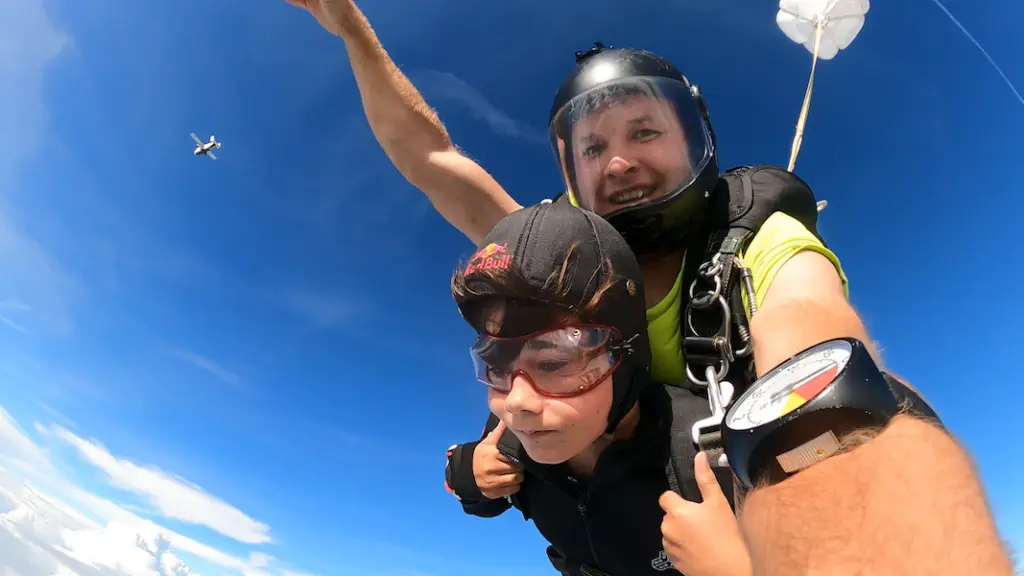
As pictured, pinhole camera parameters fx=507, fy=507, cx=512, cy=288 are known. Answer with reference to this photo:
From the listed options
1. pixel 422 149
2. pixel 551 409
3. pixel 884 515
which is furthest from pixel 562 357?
pixel 422 149

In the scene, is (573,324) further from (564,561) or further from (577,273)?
(564,561)

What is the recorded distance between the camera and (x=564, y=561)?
7.21 ft

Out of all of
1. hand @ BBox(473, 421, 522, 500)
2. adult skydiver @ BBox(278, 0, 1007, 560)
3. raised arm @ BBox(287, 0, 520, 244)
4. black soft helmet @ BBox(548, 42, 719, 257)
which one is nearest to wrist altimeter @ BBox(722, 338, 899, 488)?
adult skydiver @ BBox(278, 0, 1007, 560)

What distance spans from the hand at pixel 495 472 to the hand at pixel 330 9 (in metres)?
2.12

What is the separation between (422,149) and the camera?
111 inches

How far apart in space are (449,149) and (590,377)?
6.10ft

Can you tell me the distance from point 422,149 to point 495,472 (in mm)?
1759

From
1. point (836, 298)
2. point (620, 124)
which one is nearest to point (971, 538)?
point (836, 298)

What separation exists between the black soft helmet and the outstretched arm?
47.2 inches

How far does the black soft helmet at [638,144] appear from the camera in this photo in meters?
1.94

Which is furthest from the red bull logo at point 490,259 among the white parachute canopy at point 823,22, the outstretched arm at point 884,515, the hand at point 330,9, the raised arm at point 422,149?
the white parachute canopy at point 823,22

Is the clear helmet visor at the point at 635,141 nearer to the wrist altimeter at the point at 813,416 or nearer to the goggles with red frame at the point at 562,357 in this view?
the goggles with red frame at the point at 562,357

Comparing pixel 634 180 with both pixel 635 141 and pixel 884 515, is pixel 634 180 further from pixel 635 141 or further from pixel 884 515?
pixel 884 515

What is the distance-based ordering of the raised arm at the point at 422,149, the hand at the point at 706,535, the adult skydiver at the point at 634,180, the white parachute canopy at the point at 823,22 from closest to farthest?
the hand at the point at 706,535
the adult skydiver at the point at 634,180
the raised arm at the point at 422,149
the white parachute canopy at the point at 823,22
